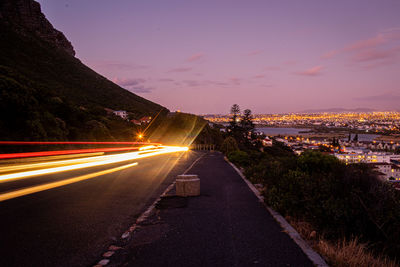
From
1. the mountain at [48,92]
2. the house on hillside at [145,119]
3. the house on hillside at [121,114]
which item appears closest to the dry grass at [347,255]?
the mountain at [48,92]

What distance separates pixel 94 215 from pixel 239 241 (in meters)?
3.38

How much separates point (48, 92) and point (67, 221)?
1304 inches

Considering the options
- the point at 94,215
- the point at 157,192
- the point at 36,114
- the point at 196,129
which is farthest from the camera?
the point at 196,129

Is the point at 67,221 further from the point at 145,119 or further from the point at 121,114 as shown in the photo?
the point at 145,119

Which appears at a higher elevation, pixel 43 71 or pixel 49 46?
pixel 49 46

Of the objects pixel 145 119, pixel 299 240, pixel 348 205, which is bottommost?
pixel 299 240

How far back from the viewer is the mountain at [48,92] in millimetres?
22000

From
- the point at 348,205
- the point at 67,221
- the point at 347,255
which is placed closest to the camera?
the point at 347,255

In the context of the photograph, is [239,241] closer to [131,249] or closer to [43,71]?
[131,249]

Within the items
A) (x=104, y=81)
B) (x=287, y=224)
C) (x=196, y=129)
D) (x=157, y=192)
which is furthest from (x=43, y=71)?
(x=287, y=224)

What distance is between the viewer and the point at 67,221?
17.9ft

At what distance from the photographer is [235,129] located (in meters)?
79.9

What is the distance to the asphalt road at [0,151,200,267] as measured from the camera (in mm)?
3934

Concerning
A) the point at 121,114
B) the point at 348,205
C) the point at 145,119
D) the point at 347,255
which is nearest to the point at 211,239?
the point at 347,255
